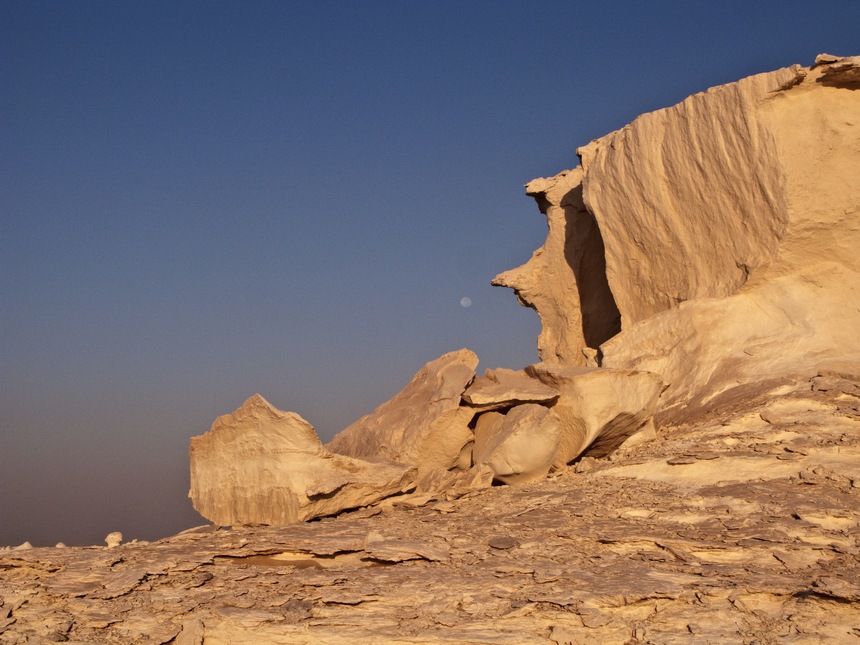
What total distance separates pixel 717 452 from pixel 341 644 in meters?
3.46

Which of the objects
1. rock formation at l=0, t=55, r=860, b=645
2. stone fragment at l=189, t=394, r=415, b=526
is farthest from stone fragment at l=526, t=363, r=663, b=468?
stone fragment at l=189, t=394, r=415, b=526

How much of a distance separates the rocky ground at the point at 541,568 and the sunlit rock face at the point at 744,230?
5.07ft

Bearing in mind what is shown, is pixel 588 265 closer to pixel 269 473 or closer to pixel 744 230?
pixel 744 230

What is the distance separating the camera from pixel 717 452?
6.62 m

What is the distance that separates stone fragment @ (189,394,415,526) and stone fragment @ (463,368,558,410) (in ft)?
4.09

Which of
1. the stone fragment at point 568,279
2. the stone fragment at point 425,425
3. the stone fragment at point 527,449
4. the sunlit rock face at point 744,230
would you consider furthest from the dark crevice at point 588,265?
the stone fragment at point 527,449

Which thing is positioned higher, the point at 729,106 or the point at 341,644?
the point at 729,106

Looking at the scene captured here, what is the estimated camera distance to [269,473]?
6.93m

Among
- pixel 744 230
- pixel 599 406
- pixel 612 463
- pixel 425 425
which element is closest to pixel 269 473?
pixel 425 425

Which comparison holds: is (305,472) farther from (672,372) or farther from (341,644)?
(672,372)

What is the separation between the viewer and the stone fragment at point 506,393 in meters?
7.87

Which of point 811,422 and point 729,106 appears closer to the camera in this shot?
point 811,422

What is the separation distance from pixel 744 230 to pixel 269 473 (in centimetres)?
508

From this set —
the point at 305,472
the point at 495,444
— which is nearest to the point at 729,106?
the point at 495,444
